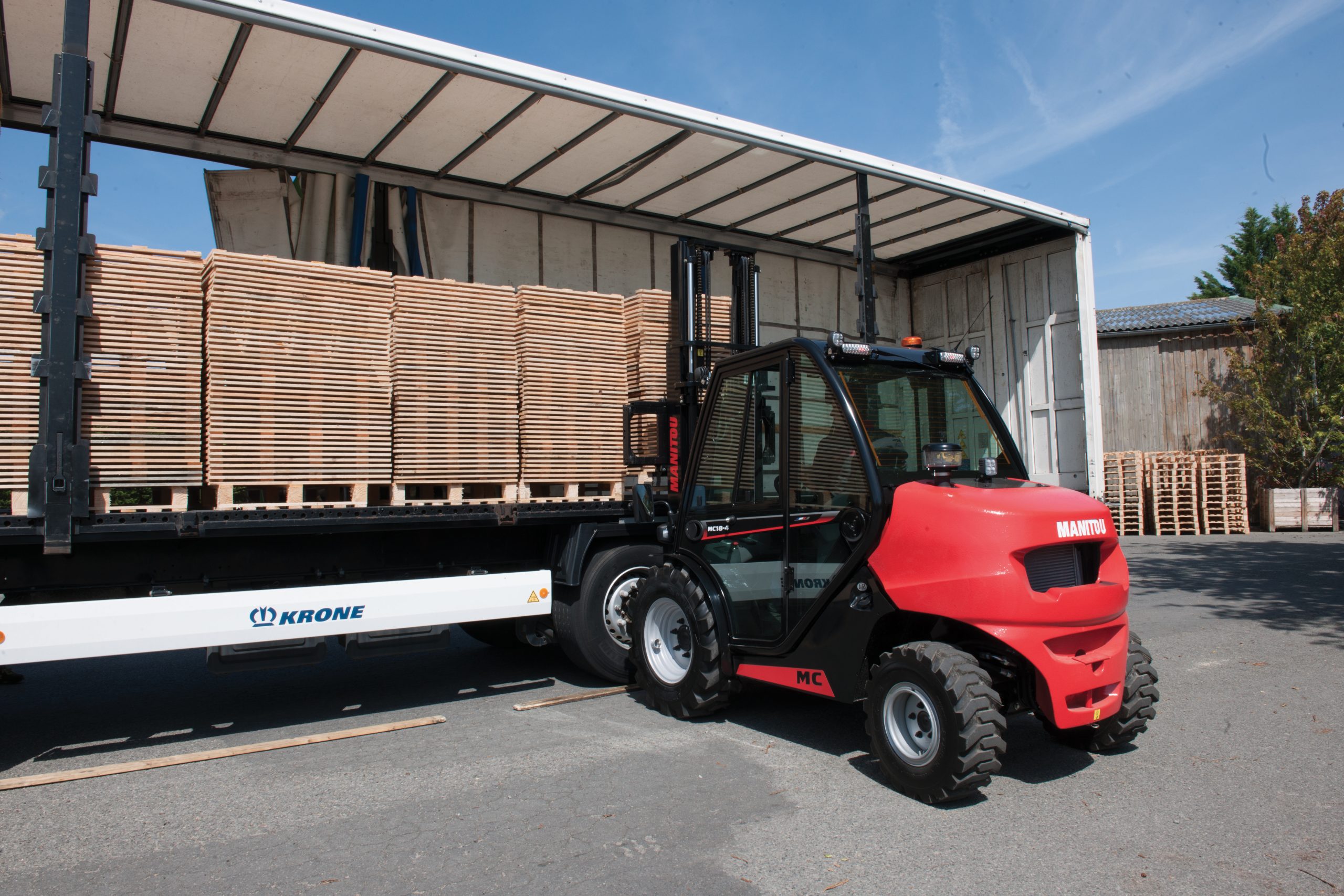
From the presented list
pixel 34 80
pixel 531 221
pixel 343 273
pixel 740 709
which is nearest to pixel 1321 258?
pixel 531 221

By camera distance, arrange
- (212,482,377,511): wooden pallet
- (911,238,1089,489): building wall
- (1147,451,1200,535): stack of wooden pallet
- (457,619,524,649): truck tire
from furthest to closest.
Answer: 1. (1147,451,1200,535): stack of wooden pallet
2. (911,238,1089,489): building wall
3. (457,619,524,649): truck tire
4. (212,482,377,511): wooden pallet

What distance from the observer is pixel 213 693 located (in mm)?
6559

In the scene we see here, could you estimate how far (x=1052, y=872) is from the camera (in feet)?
11.0

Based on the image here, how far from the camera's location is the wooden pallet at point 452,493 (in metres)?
5.78

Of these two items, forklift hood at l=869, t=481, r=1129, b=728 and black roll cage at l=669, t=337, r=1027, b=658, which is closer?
forklift hood at l=869, t=481, r=1129, b=728

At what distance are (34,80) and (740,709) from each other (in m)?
6.44

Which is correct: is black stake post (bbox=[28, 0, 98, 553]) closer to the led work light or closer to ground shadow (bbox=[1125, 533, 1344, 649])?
the led work light

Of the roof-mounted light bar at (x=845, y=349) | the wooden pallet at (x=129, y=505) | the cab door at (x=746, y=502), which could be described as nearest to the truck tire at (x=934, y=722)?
the cab door at (x=746, y=502)

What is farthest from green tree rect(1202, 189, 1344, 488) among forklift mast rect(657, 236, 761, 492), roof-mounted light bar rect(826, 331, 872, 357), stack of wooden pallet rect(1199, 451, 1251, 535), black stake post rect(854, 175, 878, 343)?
roof-mounted light bar rect(826, 331, 872, 357)

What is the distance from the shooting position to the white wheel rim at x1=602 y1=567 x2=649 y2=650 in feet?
21.2

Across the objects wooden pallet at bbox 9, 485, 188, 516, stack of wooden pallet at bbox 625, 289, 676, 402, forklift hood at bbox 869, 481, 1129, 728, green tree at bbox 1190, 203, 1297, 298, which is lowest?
forklift hood at bbox 869, 481, 1129, 728

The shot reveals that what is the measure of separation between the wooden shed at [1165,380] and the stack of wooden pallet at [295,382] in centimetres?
1824

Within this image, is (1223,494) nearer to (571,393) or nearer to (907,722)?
(571,393)

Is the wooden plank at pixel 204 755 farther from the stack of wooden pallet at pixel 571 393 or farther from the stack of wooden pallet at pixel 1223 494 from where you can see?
the stack of wooden pallet at pixel 1223 494
